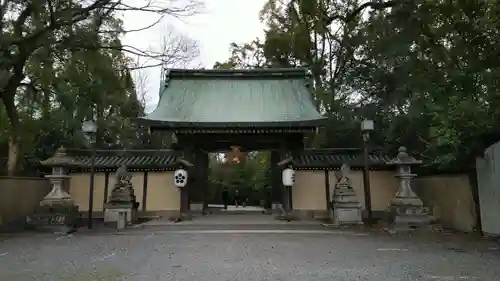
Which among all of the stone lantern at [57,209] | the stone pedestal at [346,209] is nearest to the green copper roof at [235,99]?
the stone pedestal at [346,209]

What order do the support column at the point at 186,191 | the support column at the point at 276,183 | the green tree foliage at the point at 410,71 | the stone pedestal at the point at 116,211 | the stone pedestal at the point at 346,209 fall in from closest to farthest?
1. the green tree foliage at the point at 410,71
2. the stone pedestal at the point at 346,209
3. the stone pedestal at the point at 116,211
4. the support column at the point at 186,191
5. the support column at the point at 276,183

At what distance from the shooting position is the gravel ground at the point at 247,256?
4977mm

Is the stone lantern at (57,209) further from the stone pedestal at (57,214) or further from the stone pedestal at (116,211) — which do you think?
the stone pedestal at (116,211)

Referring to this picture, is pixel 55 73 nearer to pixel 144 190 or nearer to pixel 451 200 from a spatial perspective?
pixel 144 190

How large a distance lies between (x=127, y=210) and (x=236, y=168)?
46.4ft

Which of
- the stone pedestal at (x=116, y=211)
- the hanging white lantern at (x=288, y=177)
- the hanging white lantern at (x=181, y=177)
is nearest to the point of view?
the stone pedestal at (x=116, y=211)

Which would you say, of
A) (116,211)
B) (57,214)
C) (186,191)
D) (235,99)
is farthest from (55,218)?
(235,99)

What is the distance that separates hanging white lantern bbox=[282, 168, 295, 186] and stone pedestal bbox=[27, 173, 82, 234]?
687cm

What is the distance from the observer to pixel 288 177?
42.9ft

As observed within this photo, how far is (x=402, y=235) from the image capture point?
953 cm

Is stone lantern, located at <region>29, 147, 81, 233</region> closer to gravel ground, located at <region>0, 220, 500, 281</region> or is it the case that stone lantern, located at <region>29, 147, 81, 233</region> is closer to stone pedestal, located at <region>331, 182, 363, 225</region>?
gravel ground, located at <region>0, 220, 500, 281</region>

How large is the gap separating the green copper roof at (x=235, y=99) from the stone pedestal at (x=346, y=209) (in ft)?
9.35

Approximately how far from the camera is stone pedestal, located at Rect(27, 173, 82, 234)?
10.4 metres

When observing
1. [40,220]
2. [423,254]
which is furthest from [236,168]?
[423,254]
